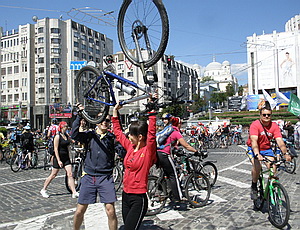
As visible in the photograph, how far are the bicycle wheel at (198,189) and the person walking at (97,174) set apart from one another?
242 centimetres

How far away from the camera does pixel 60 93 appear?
56.6 metres

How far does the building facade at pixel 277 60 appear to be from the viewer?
64.6 meters

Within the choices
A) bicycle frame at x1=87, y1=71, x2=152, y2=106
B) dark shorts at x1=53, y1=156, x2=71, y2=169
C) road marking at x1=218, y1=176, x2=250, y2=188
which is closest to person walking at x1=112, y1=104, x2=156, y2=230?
bicycle frame at x1=87, y1=71, x2=152, y2=106

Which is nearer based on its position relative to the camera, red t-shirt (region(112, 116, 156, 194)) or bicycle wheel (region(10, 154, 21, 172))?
red t-shirt (region(112, 116, 156, 194))

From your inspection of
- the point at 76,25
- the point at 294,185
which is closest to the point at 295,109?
the point at 294,185

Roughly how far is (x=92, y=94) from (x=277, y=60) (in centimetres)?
6894

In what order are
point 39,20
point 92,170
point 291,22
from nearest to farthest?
point 92,170
point 39,20
point 291,22

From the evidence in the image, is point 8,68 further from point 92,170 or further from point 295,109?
point 92,170

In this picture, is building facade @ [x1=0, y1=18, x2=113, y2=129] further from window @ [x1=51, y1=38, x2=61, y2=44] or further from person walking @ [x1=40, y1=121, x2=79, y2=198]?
person walking @ [x1=40, y1=121, x2=79, y2=198]

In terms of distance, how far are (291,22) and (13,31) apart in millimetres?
75056

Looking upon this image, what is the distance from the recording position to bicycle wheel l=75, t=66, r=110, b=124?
Answer: 4.96m

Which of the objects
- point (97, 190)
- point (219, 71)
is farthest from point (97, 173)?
point (219, 71)

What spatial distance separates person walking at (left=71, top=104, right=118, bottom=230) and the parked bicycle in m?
1.73

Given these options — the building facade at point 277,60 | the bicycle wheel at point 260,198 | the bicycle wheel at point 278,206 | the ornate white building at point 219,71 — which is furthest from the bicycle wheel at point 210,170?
the ornate white building at point 219,71
